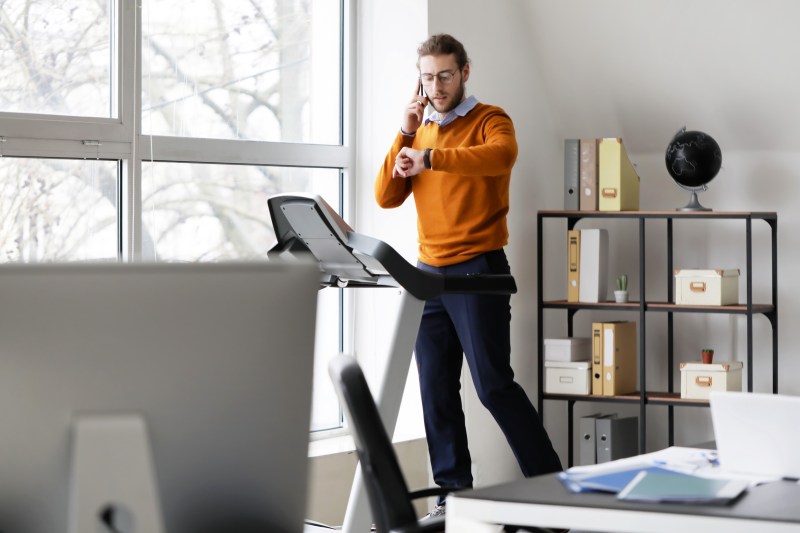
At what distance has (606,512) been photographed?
1446 mm

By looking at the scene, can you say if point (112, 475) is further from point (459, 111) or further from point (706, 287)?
point (706, 287)

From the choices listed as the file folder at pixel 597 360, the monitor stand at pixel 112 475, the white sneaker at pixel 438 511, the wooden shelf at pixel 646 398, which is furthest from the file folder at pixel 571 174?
the monitor stand at pixel 112 475

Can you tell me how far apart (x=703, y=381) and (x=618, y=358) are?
34cm

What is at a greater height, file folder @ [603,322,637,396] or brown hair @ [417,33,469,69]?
brown hair @ [417,33,469,69]

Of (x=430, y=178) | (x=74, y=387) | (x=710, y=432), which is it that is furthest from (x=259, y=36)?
(x=74, y=387)

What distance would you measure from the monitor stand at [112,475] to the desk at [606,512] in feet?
1.90

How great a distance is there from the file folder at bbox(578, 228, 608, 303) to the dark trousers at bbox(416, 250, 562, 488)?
80cm

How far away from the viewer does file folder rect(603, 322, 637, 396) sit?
4.15 metres

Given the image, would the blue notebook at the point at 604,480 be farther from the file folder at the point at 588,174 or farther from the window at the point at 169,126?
the file folder at the point at 588,174

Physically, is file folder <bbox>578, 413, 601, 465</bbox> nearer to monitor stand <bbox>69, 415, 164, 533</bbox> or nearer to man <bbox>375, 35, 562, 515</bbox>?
man <bbox>375, 35, 562, 515</bbox>

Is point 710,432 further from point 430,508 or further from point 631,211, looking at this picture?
point 430,508

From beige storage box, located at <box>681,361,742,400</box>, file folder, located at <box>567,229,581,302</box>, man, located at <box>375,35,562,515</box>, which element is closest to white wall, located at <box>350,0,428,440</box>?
man, located at <box>375,35,562,515</box>

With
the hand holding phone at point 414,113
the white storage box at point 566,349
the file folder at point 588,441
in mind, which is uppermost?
the hand holding phone at point 414,113

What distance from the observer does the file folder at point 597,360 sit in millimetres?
4172
